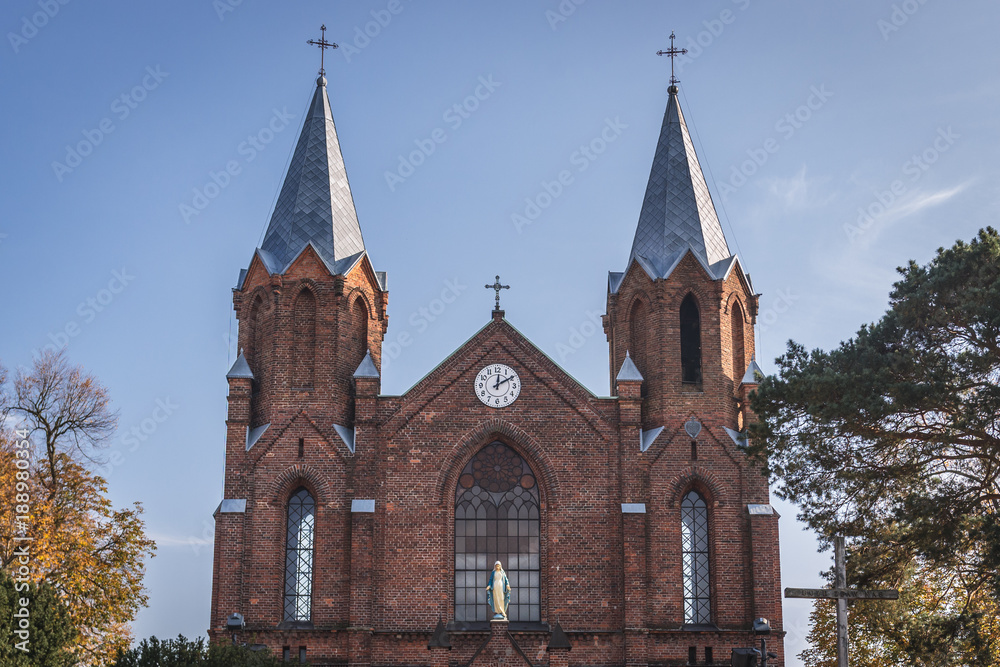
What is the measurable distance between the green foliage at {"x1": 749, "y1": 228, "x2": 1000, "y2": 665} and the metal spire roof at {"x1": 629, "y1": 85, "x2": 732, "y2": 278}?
388 inches

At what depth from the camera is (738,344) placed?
36281mm

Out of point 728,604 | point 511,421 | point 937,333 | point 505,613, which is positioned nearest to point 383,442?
point 511,421

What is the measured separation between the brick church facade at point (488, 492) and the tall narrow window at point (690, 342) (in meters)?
0.09

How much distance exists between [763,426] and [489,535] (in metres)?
9.73

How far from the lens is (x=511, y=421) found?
34156mm

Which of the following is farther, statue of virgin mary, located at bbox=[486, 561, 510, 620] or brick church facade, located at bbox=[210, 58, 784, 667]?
brick church facade, located at bbox=[210, 58, 784, 667]

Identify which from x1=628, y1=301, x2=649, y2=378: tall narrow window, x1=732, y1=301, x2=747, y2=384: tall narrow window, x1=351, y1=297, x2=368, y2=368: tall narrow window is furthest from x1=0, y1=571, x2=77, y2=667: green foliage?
x1=732, y1=301, x2=747, y2=384: tall narrow window

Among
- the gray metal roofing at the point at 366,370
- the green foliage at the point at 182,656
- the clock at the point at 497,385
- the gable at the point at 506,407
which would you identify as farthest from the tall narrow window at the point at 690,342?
the green foliage at the point at 182,656

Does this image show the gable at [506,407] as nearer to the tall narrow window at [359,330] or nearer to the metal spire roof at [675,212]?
the tall narrow window at [359,330]

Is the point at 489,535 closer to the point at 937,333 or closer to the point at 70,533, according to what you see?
the point at 70,533

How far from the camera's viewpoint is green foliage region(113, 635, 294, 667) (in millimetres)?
26547

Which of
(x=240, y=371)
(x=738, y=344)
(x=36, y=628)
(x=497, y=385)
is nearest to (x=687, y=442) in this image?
(x=738, y=344)

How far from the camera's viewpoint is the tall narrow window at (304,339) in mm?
34844

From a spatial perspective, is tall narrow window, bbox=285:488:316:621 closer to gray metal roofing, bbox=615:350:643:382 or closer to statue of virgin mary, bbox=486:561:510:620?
statue of virgin mary, bbox=486:561:510:620
